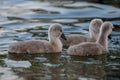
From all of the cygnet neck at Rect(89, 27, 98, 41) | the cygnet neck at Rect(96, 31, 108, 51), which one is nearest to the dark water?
the cygnet neck at Rect(96, 31, 108, 51)

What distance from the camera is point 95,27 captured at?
14898mm

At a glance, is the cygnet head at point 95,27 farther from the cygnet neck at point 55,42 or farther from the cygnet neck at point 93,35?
the cygnet neck at point 55,42

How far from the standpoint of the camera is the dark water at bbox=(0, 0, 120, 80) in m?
11.8

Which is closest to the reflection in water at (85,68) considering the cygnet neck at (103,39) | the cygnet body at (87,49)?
the cygnet body at (87,49)

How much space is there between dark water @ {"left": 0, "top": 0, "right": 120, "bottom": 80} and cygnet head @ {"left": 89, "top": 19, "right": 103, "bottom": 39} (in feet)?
1.71

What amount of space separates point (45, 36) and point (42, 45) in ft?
7.12

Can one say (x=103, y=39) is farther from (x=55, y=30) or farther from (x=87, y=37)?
(x=55, y=30)

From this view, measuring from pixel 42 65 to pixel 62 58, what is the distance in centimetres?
88

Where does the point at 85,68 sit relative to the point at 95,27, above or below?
below

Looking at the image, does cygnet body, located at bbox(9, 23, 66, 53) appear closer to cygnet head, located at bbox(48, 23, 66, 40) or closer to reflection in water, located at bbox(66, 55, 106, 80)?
cygnet head, located at bbox(48, 23, 66, 40)

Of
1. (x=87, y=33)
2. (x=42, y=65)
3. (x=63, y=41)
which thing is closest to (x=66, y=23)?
(x=87, y=33)

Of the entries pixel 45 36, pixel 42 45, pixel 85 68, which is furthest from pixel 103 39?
pixel 45 36

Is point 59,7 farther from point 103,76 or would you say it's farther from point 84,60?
point 103,76

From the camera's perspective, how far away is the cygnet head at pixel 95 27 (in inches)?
584
